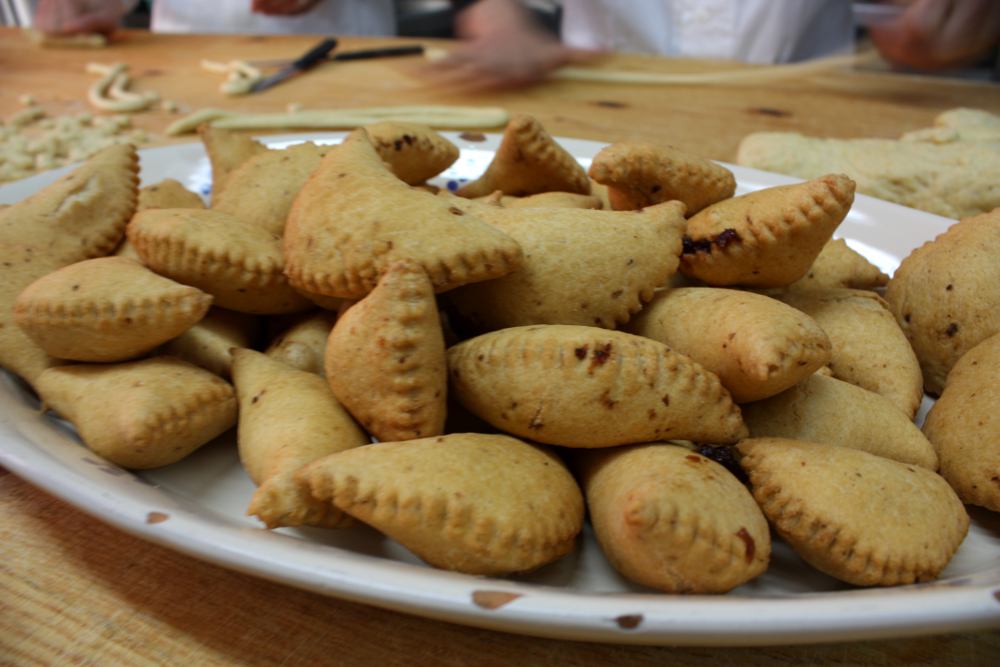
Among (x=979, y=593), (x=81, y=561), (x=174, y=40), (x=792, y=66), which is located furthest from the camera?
(x=174, y=40)

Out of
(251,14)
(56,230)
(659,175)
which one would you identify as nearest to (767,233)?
(659,175)

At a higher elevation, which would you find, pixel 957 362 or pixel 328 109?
pixel 957 362

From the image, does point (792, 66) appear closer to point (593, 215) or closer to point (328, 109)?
point (328, 109)

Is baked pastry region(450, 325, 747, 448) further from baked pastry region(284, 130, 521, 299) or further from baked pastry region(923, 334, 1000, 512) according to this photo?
baked pastry region(923, 334, 1000, 512)

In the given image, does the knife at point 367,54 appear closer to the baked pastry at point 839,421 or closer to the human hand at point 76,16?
the human hand at point 76,16

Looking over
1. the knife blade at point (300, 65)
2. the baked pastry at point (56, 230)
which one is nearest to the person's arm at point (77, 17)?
the knife blade at point (300, 65)

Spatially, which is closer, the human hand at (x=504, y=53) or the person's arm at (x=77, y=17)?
the human hand at (x=504, y=53)

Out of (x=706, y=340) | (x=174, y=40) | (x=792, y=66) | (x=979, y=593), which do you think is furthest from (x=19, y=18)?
(x=979, y=593)

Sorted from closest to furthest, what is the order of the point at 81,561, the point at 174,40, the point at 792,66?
1. the point at 81,561
2. the point at 792,66
3. the point at 174,40
